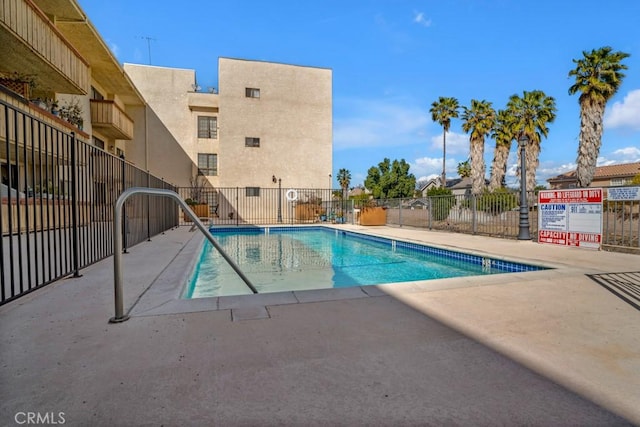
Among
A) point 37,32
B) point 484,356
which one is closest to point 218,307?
point 484,356

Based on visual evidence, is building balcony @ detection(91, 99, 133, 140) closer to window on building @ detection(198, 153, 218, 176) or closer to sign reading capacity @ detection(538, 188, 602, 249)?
window on building @ detection(198, 153, 218, 176)

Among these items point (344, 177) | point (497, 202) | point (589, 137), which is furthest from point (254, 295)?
point (344, 177)

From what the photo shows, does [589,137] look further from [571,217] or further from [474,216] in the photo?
[571,217]

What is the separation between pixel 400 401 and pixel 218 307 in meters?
1.92

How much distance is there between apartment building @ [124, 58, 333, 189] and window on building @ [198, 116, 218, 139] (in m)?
0.06

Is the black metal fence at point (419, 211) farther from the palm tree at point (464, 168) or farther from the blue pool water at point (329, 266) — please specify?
the palm tree at point (464, 168)

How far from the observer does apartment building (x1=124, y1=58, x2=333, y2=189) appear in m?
20.9

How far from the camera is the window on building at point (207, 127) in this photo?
21969 mm

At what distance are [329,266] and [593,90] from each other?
17.2 m

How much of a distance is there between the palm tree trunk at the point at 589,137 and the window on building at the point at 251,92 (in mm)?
17978

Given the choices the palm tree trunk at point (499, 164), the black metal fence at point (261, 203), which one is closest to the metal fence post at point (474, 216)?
the black metal fence at point (261, 203)

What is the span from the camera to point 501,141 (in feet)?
79.2

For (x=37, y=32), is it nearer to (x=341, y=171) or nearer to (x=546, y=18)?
(x=546, y=18)

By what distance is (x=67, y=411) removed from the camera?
151cm
